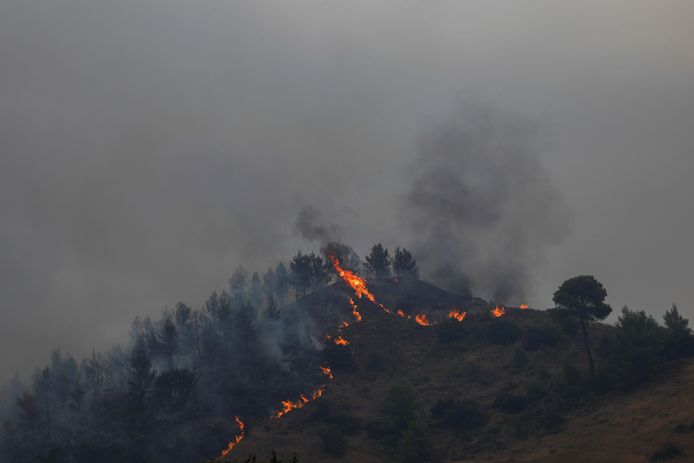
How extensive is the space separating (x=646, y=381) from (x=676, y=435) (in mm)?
23828

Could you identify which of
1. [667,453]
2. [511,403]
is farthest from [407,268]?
[667,453]

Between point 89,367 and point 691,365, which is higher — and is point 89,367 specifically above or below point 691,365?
above

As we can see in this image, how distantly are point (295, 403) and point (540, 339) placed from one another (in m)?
53.4

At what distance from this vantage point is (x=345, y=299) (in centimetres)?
17362

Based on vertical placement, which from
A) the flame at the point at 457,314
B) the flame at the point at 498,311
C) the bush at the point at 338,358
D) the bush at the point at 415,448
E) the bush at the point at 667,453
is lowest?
the bush at the point at 667,453

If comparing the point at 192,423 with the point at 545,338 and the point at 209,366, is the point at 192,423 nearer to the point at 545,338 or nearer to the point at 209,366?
the point at 209,366

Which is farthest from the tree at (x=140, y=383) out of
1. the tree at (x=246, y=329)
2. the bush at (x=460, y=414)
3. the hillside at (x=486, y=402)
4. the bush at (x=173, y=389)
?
the bush at (x=460, y=414)

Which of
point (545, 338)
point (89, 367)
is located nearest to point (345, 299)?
point (545, 338)

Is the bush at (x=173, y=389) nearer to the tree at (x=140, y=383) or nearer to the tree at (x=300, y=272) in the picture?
the tree at (x=140, y=383)

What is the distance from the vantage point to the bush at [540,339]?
13450 centimetres

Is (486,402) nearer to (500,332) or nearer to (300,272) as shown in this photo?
(500,332)

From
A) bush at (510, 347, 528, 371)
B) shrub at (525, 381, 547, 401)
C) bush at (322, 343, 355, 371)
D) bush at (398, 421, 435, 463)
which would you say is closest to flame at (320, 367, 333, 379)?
bush at (322, 343, 355, 371)

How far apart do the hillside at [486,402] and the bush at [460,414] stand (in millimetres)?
464

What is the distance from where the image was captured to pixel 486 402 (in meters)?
118
